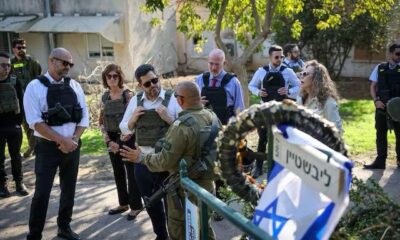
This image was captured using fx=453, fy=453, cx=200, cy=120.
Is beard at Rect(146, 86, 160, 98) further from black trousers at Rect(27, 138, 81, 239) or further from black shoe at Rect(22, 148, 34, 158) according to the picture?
black shoe at Rect(22, 148, 34, 158)

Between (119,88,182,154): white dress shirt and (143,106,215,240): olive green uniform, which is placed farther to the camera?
(119,88,182,154): white dress shirt

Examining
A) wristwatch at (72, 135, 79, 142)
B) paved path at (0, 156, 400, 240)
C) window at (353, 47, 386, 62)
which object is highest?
window at (353, 47, 386, 62)

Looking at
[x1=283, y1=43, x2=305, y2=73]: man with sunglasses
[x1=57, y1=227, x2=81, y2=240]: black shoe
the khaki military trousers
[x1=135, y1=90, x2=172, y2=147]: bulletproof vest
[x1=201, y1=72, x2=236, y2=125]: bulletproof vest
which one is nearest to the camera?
the khaki military trousers

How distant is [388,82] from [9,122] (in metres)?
5.30

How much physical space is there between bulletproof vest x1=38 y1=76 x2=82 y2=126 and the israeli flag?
2854mm

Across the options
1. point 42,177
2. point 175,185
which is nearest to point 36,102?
point 42,177

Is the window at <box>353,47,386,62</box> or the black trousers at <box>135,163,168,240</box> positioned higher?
the window at <box>353,47,386,62</box>

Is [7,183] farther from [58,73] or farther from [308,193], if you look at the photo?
[308,193]

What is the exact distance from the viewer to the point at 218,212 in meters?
2.19

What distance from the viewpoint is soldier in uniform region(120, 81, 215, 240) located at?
11.4ft

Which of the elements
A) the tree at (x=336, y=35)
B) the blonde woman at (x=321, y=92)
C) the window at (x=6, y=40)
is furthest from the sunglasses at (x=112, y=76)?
the window at (x=6, y=40)

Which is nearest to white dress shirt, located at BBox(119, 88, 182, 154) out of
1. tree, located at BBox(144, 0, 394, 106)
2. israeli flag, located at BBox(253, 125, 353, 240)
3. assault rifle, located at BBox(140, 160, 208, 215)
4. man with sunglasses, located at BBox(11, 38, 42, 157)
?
assault rifle, located at BBox(140, 160, 208, 215)

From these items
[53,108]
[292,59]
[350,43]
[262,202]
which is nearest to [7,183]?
[53,108]

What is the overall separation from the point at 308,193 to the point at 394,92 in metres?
5.13
